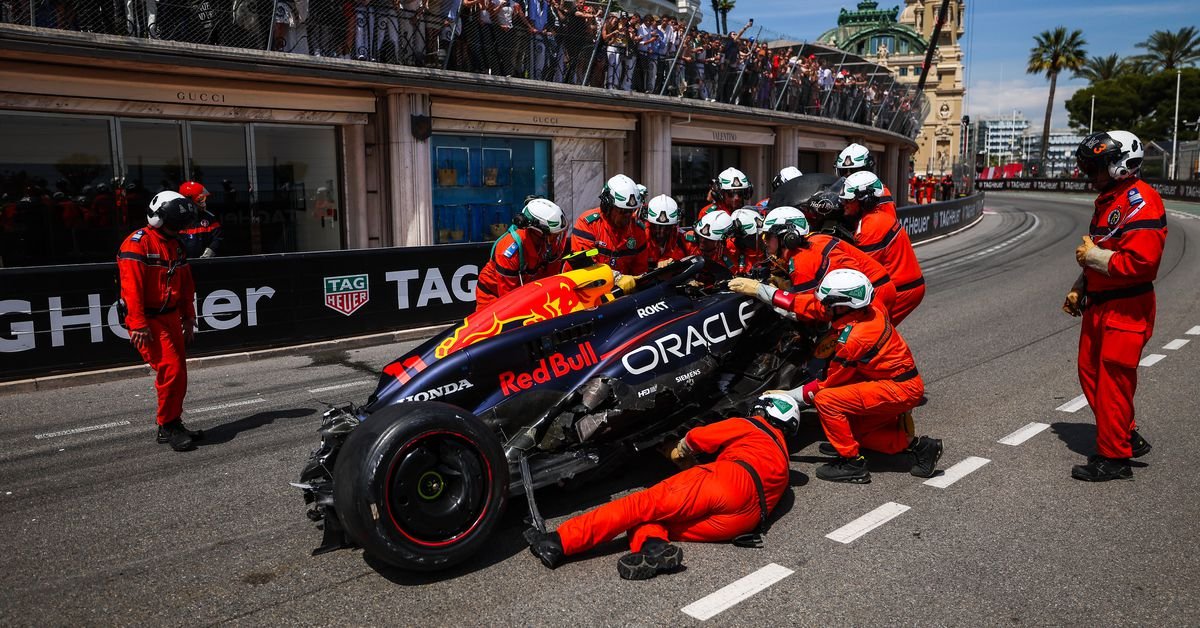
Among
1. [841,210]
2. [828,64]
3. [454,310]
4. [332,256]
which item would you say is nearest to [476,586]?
[841,210]

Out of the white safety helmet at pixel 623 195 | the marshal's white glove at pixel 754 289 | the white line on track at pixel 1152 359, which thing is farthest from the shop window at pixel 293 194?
the white line on track at pixel 1152 359

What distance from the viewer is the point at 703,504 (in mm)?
4441

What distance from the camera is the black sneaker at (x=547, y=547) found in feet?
13.8

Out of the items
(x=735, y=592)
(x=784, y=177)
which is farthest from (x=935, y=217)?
(x=735, y=592)

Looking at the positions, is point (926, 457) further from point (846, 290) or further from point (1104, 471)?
point (846, 290)

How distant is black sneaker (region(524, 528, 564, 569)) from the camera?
13.8 feet

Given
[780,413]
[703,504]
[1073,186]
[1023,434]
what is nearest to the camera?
[703,504]

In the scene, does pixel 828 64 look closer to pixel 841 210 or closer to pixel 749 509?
pixel 841 210

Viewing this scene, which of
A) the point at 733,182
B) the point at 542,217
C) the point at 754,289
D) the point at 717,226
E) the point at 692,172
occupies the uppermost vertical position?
the point at 692,172

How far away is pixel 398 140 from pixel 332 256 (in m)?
6.24

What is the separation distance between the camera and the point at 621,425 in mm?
5102

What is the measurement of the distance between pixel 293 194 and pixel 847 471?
46.4 ft

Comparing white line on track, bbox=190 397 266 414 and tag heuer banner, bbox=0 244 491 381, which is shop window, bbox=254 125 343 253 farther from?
white line on track, bbox=190 397 266 414

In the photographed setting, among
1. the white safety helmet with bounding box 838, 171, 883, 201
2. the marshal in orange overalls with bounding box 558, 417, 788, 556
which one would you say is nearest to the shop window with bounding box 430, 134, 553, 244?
the white safety helmet with bounding box 838, 171, 883, 201
